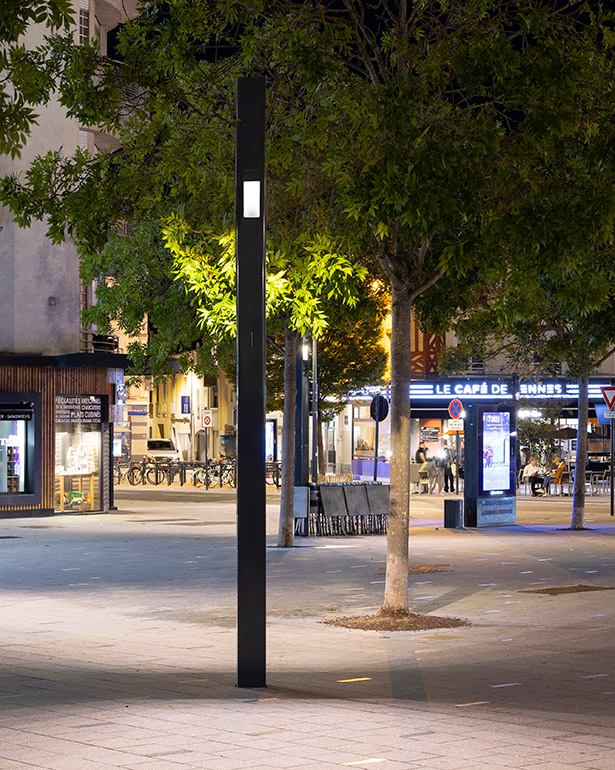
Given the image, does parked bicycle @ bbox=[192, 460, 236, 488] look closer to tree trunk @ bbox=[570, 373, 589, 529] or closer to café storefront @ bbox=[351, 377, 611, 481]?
café storefront @ bbox=[351, 377, 611, 481]

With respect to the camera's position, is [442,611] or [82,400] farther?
[82,400]

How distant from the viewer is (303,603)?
51.5 feet

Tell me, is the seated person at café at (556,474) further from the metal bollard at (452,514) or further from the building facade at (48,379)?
the metal bollard at (452,514)

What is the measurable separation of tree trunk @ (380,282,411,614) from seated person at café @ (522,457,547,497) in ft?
108

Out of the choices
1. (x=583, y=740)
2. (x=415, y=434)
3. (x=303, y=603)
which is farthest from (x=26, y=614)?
(x=415, y=434)

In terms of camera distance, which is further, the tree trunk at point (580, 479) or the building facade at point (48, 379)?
the building facade at point (48, 379)

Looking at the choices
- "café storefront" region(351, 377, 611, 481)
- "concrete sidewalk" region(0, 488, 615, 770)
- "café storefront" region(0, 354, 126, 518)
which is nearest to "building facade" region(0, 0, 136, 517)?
"café storefront" region(0, 354, 126, 518)

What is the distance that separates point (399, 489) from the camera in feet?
46.6

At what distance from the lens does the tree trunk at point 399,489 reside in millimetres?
14156

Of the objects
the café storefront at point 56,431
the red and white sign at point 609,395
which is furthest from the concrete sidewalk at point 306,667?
the café storefront at point 56,431

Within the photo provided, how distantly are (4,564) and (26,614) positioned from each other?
21.2 feet

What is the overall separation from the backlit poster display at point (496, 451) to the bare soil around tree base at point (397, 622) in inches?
649

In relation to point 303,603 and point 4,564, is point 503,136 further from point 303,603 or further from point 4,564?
point 4,564

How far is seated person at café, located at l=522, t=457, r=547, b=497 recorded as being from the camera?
153ft
